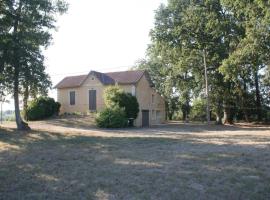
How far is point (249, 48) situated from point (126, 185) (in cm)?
2241

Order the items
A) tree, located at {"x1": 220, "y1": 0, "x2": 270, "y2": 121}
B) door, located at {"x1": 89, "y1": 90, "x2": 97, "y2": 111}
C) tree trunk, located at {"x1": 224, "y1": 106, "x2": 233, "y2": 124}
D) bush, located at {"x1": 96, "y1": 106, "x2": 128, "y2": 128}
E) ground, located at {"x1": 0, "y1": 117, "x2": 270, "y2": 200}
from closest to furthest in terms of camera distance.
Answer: ground, located at {"x1": 0, "y1": 117, "x2": 270, "y2": 200} < tree, located at {"x1": 220, "y1": 0, "x2": 270, "y2": 121} < bush, located at {"x1": 96, "y1": 106, "x2": 128, "y2": 128} < door, located at {"x1": 89, "y1": 90, "x2": 97, "y2": 111} < tree trunk, located at {"x1": 224, "y1": 106, "x2": 233, "y2": 124}

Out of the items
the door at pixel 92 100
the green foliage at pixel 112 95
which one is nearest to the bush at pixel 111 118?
the green foliage at pixel 112 95

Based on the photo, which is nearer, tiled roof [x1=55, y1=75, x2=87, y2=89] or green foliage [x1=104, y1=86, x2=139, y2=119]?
green foliage [x1=104, y1=86, x2=139, y2=119]

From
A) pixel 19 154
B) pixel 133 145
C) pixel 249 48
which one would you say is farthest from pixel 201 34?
pixel 19 154

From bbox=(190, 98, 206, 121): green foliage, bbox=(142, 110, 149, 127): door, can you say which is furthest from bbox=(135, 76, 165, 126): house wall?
bbox=(190, 98, 206, 121): green foliage

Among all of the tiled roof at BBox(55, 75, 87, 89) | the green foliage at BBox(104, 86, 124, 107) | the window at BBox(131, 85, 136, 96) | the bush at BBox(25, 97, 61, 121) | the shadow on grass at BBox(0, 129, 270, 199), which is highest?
the tiled roof at BBox(55, 75, 87, 89)

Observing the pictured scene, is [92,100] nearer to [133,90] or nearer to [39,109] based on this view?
[133,90]

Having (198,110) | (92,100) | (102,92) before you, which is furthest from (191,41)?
(198,110)

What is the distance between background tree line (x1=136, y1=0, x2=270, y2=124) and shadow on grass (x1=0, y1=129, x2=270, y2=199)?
698 inches

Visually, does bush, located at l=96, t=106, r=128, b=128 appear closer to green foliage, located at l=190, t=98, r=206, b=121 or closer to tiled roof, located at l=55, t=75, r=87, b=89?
tiled roof, located at l=55, t=75, r=87, b=89

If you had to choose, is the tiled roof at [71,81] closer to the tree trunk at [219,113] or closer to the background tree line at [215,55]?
the background tree line at [215,55]

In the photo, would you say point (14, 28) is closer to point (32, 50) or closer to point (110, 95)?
point (32, 50)

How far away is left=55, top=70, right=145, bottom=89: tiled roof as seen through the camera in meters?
40.7

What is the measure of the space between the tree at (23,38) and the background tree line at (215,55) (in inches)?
589
